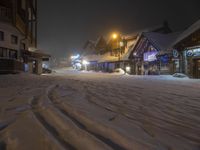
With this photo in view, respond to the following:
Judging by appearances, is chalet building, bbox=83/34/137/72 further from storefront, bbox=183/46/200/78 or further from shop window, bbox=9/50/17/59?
shop window, bbox=9/50/17/59

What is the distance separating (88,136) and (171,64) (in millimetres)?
26627

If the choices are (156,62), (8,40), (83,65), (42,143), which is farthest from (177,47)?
(83,65)

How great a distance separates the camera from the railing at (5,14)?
21.2 metres

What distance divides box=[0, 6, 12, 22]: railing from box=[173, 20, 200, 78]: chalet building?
61.0 feet

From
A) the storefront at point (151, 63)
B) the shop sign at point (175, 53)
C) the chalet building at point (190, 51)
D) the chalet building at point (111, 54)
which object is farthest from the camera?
the chalet building at point (111, 54)

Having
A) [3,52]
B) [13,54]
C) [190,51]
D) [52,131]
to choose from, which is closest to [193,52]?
[190,51]

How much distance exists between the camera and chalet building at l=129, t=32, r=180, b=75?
29438 mm

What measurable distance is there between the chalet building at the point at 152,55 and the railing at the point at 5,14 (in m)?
19.4

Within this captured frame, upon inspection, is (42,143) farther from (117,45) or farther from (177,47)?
(117,45)

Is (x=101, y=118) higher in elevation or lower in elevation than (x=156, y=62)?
lower

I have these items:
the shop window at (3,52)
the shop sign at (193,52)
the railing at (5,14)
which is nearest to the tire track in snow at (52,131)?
the railing at (5,14)

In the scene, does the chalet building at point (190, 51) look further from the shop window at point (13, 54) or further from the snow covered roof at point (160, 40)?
the shop window at point (13, 54)

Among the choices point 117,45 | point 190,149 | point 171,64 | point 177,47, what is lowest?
point 190,149

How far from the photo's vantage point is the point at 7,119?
443cm
